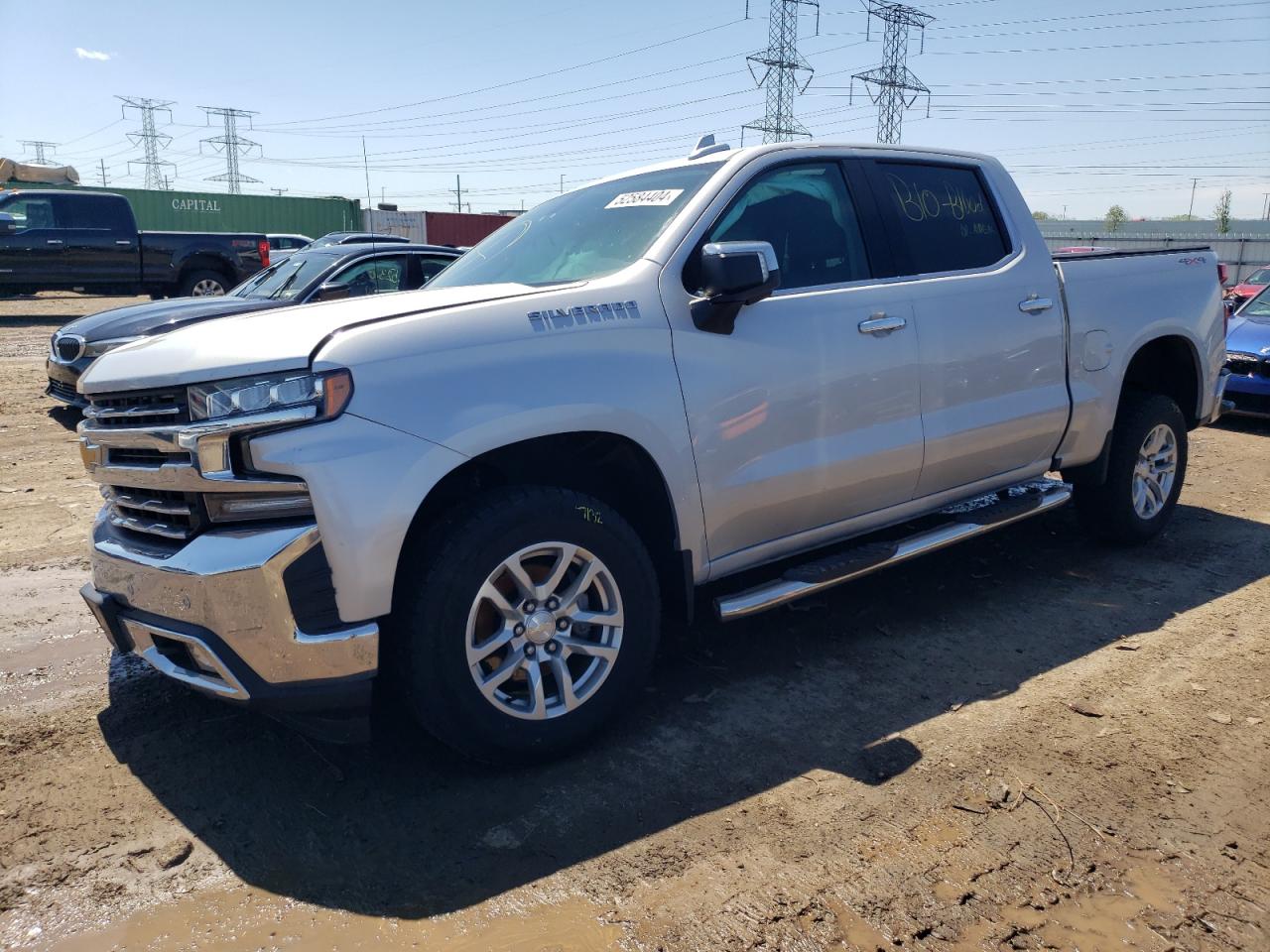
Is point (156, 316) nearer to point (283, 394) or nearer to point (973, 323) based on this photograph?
point (283, 394)

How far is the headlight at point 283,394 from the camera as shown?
267 centimetres

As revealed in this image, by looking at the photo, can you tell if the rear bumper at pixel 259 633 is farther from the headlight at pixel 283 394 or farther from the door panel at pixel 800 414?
the door panel at pixel 800 414

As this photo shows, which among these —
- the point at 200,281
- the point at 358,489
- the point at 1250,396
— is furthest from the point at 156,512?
the point at 200,281

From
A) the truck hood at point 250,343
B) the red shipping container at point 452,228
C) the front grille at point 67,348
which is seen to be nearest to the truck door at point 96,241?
the front grille at point 67,348

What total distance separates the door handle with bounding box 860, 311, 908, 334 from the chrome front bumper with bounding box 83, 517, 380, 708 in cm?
222

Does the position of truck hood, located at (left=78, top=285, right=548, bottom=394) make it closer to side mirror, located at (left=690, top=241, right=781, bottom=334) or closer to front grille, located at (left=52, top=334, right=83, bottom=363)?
side mirror, located at (left=690, top=241, right=781, bottom=334)

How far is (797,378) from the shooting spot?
11.8ft

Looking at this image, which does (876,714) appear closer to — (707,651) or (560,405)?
(707,651)

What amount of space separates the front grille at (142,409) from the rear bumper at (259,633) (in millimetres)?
382

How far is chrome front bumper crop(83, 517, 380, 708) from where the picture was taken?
2.62 metres

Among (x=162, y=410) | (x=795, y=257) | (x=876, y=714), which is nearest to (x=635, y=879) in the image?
(x=876, y=714)

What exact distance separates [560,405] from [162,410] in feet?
3.83

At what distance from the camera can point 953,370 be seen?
4137mm

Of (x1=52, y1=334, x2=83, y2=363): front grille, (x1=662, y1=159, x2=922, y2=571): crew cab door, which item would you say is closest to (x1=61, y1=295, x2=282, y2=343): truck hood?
(x1=52, y1=334, x2=83, y2=363): front grille
